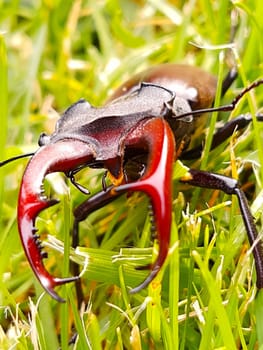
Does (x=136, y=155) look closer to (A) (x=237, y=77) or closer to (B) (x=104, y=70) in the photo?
(A) (x=237, y=77)

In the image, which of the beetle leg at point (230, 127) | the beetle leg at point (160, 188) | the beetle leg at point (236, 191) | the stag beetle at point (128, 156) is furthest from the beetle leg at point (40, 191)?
the beetle leg at point (230, 127)

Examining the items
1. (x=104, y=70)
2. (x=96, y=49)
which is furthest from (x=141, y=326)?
(x=96, y=49)

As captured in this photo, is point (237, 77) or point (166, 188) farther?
point (237, 77)

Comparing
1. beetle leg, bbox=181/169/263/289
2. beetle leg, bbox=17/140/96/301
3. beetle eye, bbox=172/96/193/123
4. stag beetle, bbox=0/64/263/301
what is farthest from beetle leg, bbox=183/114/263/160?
beetle leg, bbox=17/140/96/301

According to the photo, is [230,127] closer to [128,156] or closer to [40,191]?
[128,156]

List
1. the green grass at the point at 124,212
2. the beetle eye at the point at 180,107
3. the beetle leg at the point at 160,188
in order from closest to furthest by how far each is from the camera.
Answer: the beetle leg at the point at 160,188
the green grass at the point at 124,212
the beetle eye at the point at 180,107

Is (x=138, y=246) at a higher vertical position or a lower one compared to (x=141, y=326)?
higher

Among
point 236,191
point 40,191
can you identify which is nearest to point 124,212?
point 236,191

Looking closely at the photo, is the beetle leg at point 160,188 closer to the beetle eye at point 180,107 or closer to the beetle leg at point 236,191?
the beetle leg at point 236,191
